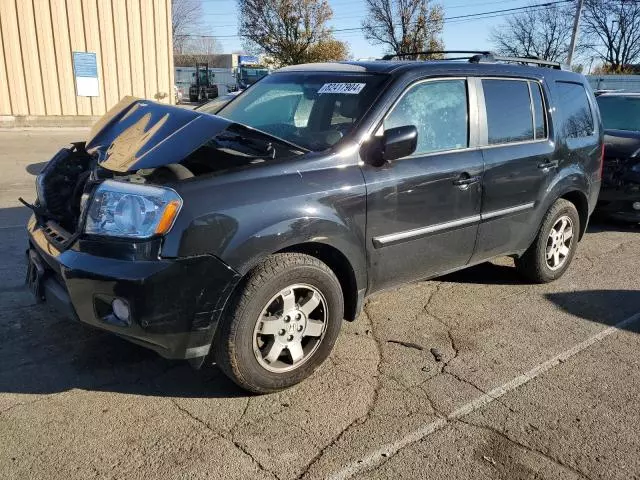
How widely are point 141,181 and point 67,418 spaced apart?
49.6 inches

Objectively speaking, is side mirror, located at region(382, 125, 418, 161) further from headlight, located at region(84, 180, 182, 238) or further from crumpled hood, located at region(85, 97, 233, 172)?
headlight, located at region(84, 180, 182, 238)

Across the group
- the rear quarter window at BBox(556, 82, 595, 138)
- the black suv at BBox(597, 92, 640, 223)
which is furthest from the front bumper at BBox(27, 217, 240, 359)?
the black suv at BBox(597, 92, 640, 223)

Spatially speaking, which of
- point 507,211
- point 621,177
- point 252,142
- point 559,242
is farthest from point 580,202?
point 252,142

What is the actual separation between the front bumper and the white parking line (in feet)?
3.08

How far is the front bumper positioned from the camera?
2635 mm

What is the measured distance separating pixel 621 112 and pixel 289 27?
36003mm

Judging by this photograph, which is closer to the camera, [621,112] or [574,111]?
[574,111]

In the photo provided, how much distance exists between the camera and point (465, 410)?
3053 millimetres

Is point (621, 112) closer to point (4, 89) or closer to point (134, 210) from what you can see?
point (134, 210)

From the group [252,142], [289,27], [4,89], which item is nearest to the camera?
[252,142]

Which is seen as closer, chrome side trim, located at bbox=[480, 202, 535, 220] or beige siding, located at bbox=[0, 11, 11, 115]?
chrome side trim, located at bbox=[480, 202, 535, 220]

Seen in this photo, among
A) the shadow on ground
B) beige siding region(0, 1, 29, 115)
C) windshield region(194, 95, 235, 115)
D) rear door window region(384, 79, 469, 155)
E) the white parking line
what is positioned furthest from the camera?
beige siding region(0, 1, 29, 115)

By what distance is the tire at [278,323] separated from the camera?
288 centimetres

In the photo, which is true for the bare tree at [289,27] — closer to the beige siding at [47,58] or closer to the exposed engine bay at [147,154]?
the beige siding at [47,58]
